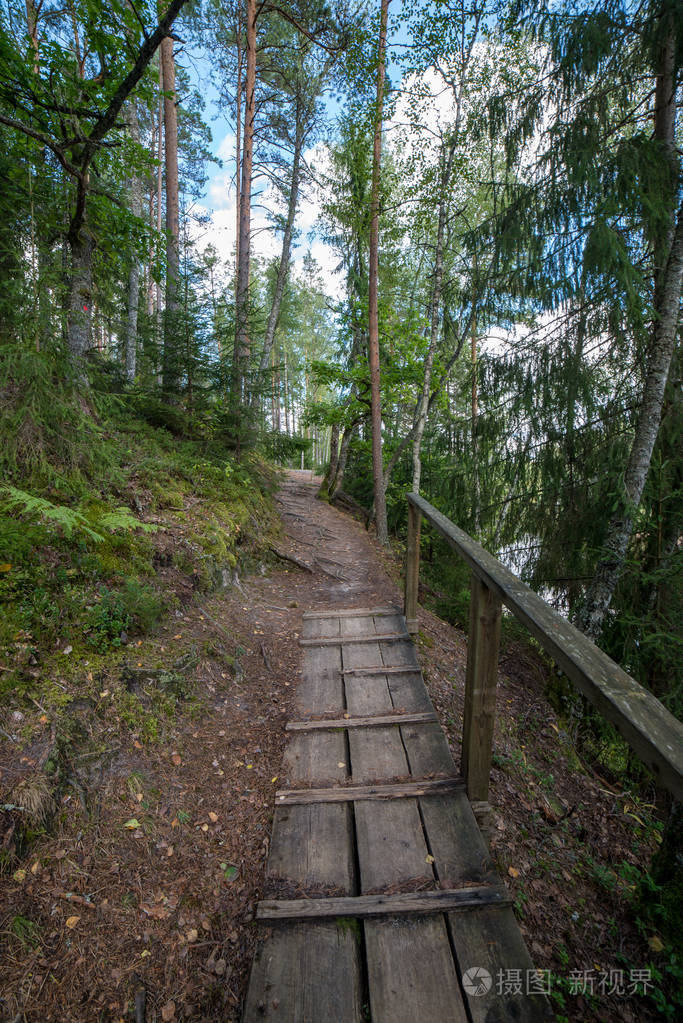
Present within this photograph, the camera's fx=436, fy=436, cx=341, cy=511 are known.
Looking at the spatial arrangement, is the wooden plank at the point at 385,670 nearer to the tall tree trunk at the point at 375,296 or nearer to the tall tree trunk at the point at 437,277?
the tall tree trunk at the point at 437,277

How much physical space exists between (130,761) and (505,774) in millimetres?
2441

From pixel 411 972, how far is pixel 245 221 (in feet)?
36.0

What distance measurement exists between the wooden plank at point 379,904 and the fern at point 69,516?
8.20 feet

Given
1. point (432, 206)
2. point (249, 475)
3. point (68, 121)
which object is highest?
point (432, 206)

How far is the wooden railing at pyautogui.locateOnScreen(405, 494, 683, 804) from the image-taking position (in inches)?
44.4

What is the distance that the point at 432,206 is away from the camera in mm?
9172

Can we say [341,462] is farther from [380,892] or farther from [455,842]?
[380,892]

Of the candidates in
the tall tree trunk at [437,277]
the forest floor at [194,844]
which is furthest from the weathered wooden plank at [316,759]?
the tall tree trunk at [437,277]

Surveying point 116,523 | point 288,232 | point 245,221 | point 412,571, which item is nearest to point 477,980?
point 412,571

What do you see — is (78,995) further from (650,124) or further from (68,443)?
(650,124)

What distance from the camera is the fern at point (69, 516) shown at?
3.10 m

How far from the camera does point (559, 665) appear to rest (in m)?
1.58

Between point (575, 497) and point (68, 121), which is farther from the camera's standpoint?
point (575, 497)

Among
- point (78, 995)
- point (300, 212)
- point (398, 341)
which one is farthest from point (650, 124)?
point (300, 212)
